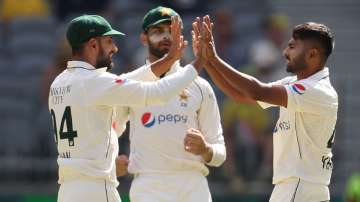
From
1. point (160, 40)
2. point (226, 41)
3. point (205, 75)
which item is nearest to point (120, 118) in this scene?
point (160, 40)

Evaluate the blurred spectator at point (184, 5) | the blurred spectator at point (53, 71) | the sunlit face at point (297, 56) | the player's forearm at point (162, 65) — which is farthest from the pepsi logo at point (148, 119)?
the blurred spectator at point (184, 5)

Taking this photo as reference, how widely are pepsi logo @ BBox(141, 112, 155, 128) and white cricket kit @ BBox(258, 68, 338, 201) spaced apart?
3.24 ft

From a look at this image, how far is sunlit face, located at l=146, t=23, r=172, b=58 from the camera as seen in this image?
787 cm

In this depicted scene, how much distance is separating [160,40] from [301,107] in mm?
1262

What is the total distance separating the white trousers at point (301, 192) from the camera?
7.30 metres

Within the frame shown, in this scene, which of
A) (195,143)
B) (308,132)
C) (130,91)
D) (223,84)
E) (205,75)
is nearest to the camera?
(130,91)

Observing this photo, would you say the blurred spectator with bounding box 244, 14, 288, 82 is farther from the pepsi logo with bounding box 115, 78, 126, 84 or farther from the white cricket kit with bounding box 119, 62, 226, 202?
the pepsi logo with bounding box 115, 78, 126, 84

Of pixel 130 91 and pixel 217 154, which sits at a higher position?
pixel 130 91

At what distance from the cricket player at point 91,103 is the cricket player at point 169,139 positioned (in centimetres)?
47

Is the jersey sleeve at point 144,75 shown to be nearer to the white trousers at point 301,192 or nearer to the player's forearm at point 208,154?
the player's forearm at point 208,154

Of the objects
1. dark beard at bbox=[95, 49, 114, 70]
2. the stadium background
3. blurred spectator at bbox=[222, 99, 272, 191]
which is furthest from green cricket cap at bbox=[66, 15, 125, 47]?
blurred spectator at bbox=[222, 99, 272, 191]

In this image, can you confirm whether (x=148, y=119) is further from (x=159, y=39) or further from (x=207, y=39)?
(x=207, y=39)

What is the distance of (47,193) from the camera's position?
1306cm

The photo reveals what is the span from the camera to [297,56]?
7410 mm
